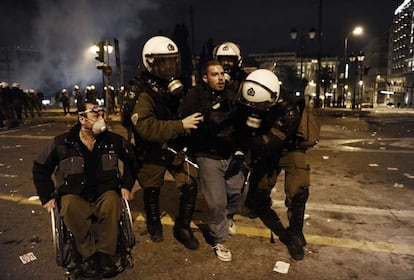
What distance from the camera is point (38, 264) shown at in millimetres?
3225

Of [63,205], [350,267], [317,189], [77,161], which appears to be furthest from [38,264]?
[317,189]

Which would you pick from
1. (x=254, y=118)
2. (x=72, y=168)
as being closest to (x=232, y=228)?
(x=254, y=118)

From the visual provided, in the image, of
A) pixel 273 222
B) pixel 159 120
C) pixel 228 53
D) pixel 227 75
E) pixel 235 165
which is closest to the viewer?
pixel 159 120

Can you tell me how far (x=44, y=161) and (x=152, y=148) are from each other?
1.03 m

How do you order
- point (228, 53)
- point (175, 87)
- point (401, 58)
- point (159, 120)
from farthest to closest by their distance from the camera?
point (401, 58) < point (228, 53) < point (175, 87) < point (159, 120)

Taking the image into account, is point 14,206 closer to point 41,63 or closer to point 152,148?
point 152,148

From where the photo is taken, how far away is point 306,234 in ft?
12.5

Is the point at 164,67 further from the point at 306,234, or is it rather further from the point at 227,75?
the point at 306,234

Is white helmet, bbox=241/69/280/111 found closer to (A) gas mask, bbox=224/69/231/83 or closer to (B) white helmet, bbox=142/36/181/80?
(A) gas mask, bbox=224/69/231/83

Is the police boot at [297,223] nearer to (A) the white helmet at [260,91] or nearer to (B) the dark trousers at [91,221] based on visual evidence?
(A) the white helmet at [260,91]

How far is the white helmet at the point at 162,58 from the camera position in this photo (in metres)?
3.49

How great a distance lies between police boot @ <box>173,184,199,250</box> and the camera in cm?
353

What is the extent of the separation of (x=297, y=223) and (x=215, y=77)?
5.39 ft

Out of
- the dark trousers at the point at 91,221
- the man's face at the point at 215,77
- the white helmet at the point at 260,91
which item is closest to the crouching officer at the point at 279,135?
the white helmet at the point at 260,91
